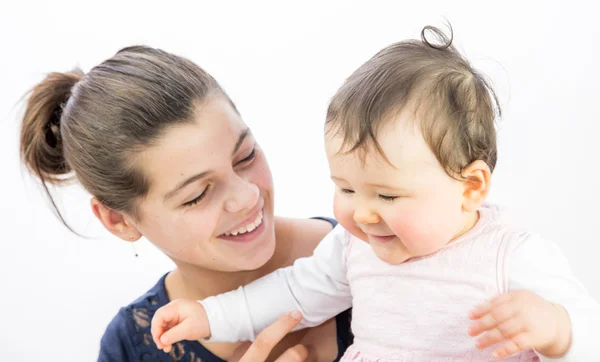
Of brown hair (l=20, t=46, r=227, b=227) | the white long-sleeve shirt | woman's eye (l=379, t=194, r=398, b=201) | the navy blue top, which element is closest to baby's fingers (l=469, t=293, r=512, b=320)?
the white long-sleeve shirt

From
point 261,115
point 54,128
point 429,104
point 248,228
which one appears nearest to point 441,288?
point 429,104

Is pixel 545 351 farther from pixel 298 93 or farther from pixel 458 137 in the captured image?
pixel 298 93

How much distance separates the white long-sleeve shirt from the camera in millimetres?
1081

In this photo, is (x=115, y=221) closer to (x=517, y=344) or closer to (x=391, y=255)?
(x=391, y=255)

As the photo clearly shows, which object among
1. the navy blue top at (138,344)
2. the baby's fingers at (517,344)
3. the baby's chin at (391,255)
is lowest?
the navy blue top at (138,344)

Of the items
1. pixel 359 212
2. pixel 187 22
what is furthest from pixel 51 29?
pixel 359 212

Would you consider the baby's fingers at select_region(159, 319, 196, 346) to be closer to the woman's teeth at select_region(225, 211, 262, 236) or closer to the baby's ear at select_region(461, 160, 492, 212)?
the woman's teeth at select_region(225, 211, 262, 236)

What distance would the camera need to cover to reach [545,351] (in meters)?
1.03

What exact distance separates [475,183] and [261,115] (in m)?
1.39

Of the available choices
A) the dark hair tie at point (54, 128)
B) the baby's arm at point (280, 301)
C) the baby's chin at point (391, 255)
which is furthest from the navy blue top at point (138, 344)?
the baby's chin at point (391, 255)

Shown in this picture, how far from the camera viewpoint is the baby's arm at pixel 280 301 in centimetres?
142

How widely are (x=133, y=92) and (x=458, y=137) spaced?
0.69 m

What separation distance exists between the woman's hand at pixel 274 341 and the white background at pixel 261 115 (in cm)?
97

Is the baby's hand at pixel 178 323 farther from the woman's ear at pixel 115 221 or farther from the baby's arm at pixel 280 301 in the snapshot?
the woman's ear at pixel 115 221
